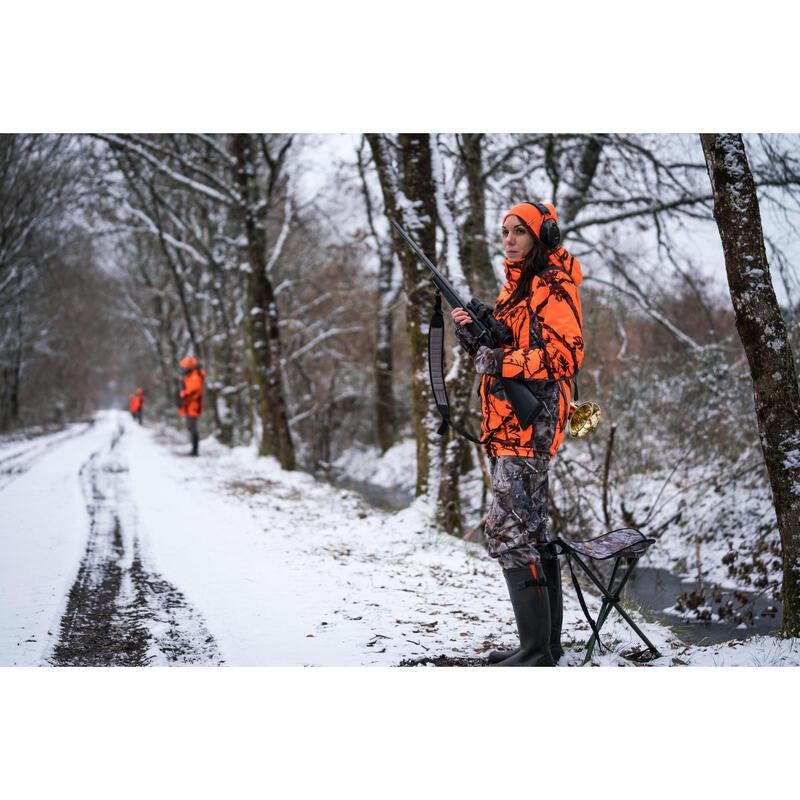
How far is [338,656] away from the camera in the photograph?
305 centimetres

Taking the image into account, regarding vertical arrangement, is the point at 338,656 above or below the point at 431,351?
below

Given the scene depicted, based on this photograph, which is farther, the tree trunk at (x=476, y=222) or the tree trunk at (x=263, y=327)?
the tree trunk at (x=263, y=327)

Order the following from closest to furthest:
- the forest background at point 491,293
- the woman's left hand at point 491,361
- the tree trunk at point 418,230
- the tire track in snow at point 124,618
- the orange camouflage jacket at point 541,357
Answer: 1. the orange camouflage jacket at point 541,357
2. the woman's left hand at point 491,361
3. the tire track in snow at point 124,618
4. the forest background at point 491,293
5. the tree trunk at point 418,230

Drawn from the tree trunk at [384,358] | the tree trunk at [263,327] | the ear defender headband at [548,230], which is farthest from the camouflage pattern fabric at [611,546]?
the tree trunk at [384,358]

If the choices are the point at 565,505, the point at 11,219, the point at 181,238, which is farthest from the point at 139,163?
the point at 565,505

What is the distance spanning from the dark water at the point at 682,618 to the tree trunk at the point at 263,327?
4.92 metres

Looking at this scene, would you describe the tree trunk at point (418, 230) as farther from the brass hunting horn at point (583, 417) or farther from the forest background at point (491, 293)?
the brass hunting horn at point (583, 417)

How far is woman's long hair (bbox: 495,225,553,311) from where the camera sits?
2633mm

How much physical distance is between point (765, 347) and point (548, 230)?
135 cm

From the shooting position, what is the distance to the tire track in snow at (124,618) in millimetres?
2975

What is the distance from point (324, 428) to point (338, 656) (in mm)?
8240

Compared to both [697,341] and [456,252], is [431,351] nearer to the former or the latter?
[456,252]

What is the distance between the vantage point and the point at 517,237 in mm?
2664

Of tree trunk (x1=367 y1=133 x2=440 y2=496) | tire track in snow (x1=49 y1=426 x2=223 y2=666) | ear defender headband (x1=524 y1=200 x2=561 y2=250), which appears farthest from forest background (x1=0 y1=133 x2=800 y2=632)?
tire track in snow (x1=49 y1=426 x2=223 y2=666)
